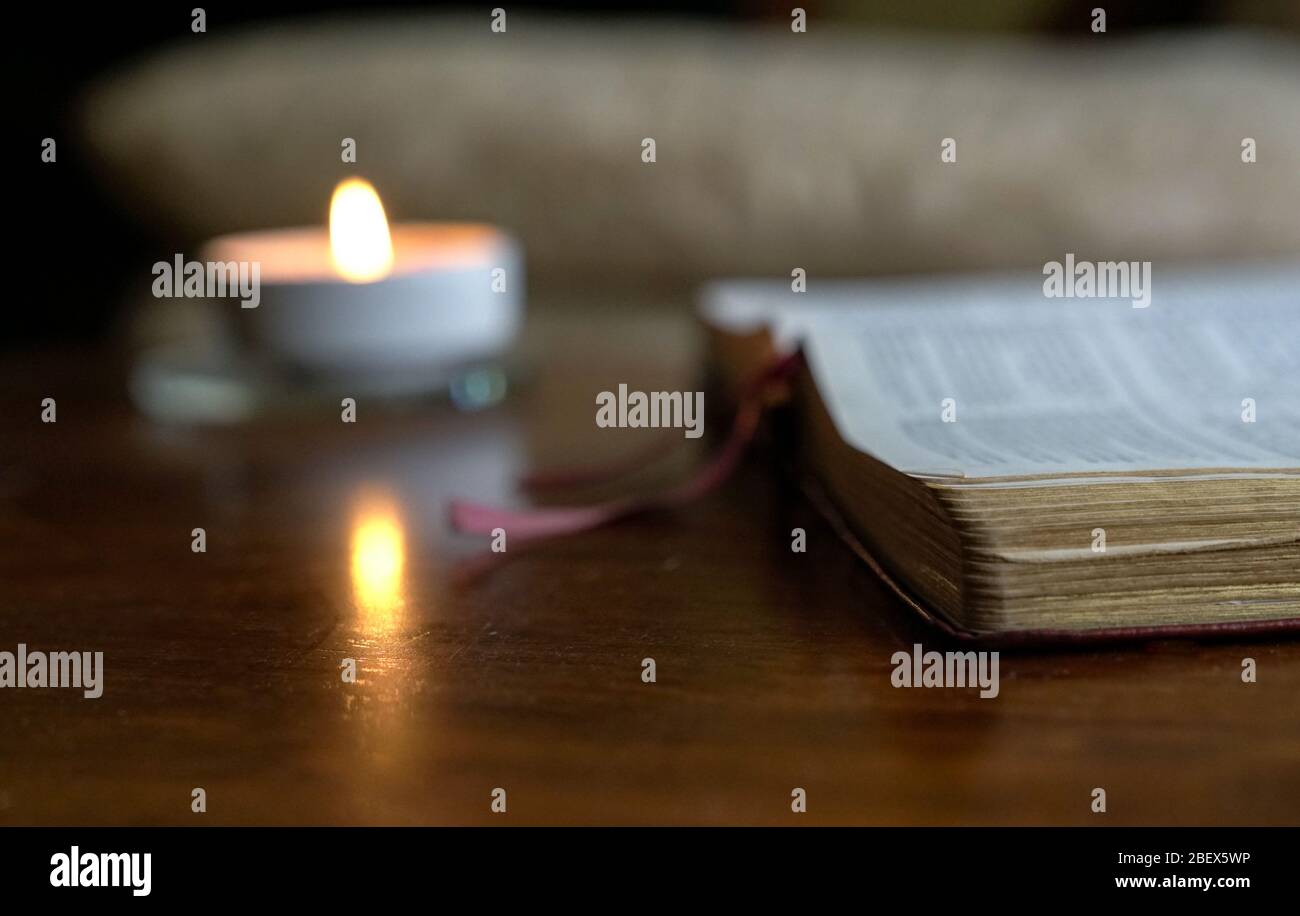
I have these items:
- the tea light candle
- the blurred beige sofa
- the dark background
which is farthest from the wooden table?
the dark background

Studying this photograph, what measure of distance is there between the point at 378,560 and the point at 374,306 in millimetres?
311

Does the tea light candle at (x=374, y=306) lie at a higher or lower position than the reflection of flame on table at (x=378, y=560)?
higher

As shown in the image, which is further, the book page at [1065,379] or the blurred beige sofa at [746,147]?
the blurred beige sofa at [746,147]

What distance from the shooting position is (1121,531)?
35 centimetres

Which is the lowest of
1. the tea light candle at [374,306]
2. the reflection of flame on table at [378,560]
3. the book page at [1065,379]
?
the reflection of flame on table at [378,560]

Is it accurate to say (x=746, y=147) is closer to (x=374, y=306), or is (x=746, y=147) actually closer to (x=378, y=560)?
(x=374, y=306)

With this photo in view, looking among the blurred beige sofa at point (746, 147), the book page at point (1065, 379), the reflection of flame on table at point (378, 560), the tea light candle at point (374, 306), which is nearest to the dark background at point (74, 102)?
the blurred beige sofa at point (746, 147)

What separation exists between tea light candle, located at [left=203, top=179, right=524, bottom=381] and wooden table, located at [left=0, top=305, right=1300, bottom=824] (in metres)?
0.22

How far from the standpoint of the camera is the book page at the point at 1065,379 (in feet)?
1.29

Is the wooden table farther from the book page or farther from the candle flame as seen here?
the candle flame

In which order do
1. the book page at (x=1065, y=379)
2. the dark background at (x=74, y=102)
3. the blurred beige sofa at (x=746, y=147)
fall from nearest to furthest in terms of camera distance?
the book page at (x=1065, y=379) → the blurred beige sofa at (x=746, y=147) → the dark background at (x=74, y=102)

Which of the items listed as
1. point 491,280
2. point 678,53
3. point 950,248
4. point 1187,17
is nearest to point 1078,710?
point 491,280

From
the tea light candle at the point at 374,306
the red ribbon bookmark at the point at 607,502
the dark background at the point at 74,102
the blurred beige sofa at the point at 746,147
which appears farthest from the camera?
the dark background at the point at 74,102

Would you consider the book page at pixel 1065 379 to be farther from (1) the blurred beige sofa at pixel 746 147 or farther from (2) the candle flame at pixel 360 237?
(1) the blurred beige sofa at pixel 746 147
